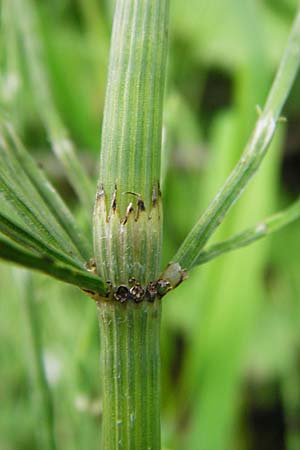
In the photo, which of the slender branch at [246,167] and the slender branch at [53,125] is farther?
the slender branch at [53,125]

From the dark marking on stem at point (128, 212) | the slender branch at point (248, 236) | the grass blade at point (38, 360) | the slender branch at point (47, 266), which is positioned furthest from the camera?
the grass blade at point (38, 360)

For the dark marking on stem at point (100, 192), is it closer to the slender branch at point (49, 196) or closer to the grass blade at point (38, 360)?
the slender branch at point (49, 196)

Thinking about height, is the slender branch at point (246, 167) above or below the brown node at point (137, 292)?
above

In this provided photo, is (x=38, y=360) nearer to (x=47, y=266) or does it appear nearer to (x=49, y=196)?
(x=49, y=196)

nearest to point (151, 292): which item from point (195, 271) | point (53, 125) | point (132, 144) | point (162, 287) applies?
point (162, 287)

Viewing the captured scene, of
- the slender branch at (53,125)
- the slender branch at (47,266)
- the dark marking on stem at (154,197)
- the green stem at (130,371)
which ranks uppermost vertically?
the slender branch at (53,125)

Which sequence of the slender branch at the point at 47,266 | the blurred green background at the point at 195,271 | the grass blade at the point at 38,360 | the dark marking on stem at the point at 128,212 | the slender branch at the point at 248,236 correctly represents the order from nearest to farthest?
the slender branch at the point at 47,266 → the dark marking on stem at the point at 128,212 → the slender branch at the point at 248,236 → the grass blade at the point at 38,360 → the blurred green background at the point at 195,271

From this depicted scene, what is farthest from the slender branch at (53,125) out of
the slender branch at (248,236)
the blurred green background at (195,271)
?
the slender branch at (248,236)
